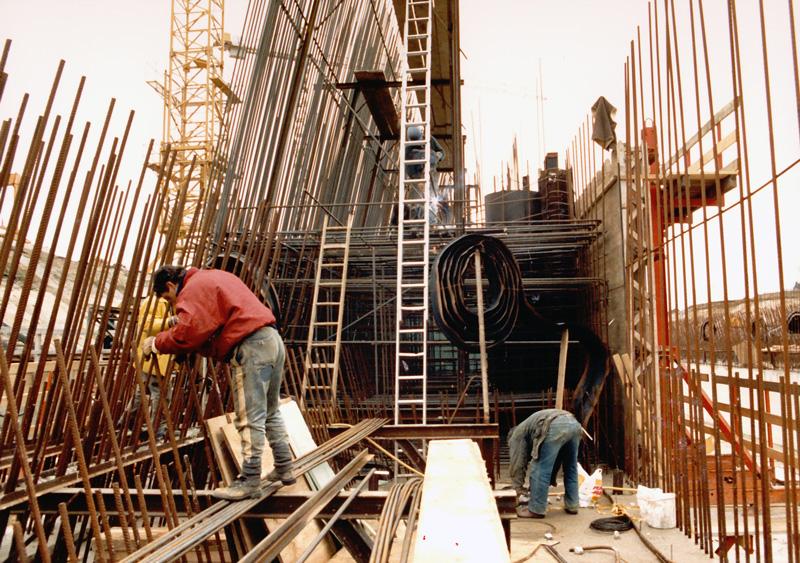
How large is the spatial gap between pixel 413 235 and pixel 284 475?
7.68 meters

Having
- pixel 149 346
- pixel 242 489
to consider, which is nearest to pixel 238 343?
pixel 149 346

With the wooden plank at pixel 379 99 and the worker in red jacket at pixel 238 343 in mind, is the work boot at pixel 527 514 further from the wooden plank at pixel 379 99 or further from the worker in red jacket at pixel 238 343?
the wooden plank at pixel 379 99

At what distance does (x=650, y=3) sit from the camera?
18.6ft

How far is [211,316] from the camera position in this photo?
3523 mm

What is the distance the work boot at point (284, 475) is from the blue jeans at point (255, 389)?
0.03m

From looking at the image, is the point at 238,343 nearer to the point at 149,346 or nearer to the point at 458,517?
the point at 149,346

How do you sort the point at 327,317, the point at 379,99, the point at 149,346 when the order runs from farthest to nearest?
1. the point at 379,99
2. the point at 327,317
3. the point at 149,346

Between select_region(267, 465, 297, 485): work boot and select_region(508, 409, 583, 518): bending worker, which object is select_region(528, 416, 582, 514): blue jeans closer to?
select_region(508, 409, 583, 518): bending worker

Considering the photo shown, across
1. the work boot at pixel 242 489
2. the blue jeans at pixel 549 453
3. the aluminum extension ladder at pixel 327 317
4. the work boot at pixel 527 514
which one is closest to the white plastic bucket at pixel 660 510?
the blue jeans at pixel 549 453

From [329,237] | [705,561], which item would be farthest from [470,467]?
[329,237]

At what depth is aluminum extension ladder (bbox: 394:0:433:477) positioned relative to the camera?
871cm

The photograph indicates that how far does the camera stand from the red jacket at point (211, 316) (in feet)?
11.2

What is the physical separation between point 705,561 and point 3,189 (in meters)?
6.02

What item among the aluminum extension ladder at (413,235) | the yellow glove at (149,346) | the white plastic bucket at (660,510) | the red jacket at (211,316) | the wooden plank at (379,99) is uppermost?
the wooden plank at (379,99)
